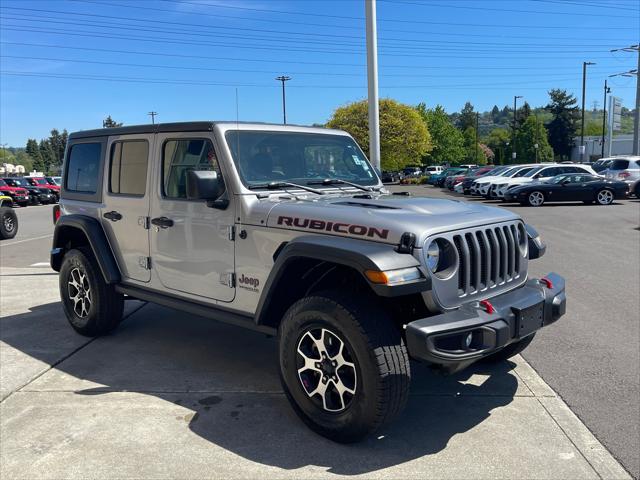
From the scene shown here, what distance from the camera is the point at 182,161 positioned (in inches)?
179

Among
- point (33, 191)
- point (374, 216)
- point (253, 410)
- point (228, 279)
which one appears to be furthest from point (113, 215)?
point (33, 191)

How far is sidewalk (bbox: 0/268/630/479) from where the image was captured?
10.5 feet

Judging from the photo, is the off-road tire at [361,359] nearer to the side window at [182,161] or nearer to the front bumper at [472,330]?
the front bumper at [472,330]

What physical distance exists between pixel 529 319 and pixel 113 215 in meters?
3.67

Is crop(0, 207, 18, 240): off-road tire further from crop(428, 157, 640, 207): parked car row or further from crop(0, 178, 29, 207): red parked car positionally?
crop(428, 157, 640, 207): parked car row

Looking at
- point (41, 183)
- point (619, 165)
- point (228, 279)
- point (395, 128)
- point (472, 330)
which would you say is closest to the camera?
point (472, 330)

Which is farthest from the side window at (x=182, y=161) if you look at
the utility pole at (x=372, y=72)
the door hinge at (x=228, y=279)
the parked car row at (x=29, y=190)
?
the parked car row at (x=29, y=190)

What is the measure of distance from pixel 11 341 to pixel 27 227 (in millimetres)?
14214

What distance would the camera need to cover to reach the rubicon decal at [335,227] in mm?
3326

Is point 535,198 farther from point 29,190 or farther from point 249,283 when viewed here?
point 29,190

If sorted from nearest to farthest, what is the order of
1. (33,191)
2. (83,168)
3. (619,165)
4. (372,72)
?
(83,168)
(372,72)
(619,165)
(33,191)

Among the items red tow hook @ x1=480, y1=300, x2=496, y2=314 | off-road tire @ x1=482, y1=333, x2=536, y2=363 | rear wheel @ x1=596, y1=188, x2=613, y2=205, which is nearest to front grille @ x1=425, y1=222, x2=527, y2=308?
red tow hook @ x1=480, y1=300, x2=496, y2=314

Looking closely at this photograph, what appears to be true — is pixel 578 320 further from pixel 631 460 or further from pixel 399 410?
pixel 399 410

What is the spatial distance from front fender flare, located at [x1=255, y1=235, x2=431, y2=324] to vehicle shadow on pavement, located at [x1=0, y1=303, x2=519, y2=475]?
0.86 metres
